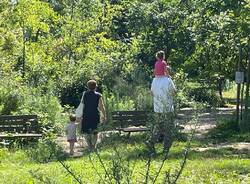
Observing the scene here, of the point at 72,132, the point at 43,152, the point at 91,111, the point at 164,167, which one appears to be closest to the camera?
the point at 164,167

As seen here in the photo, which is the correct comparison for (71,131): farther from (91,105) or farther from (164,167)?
(164,167)

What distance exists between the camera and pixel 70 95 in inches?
958

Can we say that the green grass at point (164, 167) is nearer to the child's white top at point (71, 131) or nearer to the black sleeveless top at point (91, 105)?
the black sleeveless top at point (91, 105)

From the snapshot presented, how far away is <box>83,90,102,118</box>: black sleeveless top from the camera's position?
11875 mm

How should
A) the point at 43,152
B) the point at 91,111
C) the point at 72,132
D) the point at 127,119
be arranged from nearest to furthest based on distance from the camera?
the point at 91,111
the point at 43,152
the point at 72,132
the point at 127,119

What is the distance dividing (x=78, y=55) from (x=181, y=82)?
1832 cm

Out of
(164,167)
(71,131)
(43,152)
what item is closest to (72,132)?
(71,131)

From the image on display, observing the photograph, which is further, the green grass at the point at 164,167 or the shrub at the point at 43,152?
the shrub at the point at 43,152

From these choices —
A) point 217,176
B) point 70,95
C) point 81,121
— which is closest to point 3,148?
point 81,121

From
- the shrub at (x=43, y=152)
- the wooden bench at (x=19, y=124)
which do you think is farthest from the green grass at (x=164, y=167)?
the wooden bench at (x=19, y=124)

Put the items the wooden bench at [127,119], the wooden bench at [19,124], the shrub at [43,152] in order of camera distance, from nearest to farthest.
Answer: the shrub at [43,152] < the wooden bench at [19,124] < the wooden bench at [127,119]

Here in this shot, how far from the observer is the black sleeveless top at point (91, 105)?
39.0 ft

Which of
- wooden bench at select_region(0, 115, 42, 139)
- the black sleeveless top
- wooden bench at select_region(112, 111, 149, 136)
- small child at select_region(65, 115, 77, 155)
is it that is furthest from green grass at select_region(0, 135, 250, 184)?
wooden bench at select_region(112, 111, 149, 136)

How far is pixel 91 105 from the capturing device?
39.0ft
